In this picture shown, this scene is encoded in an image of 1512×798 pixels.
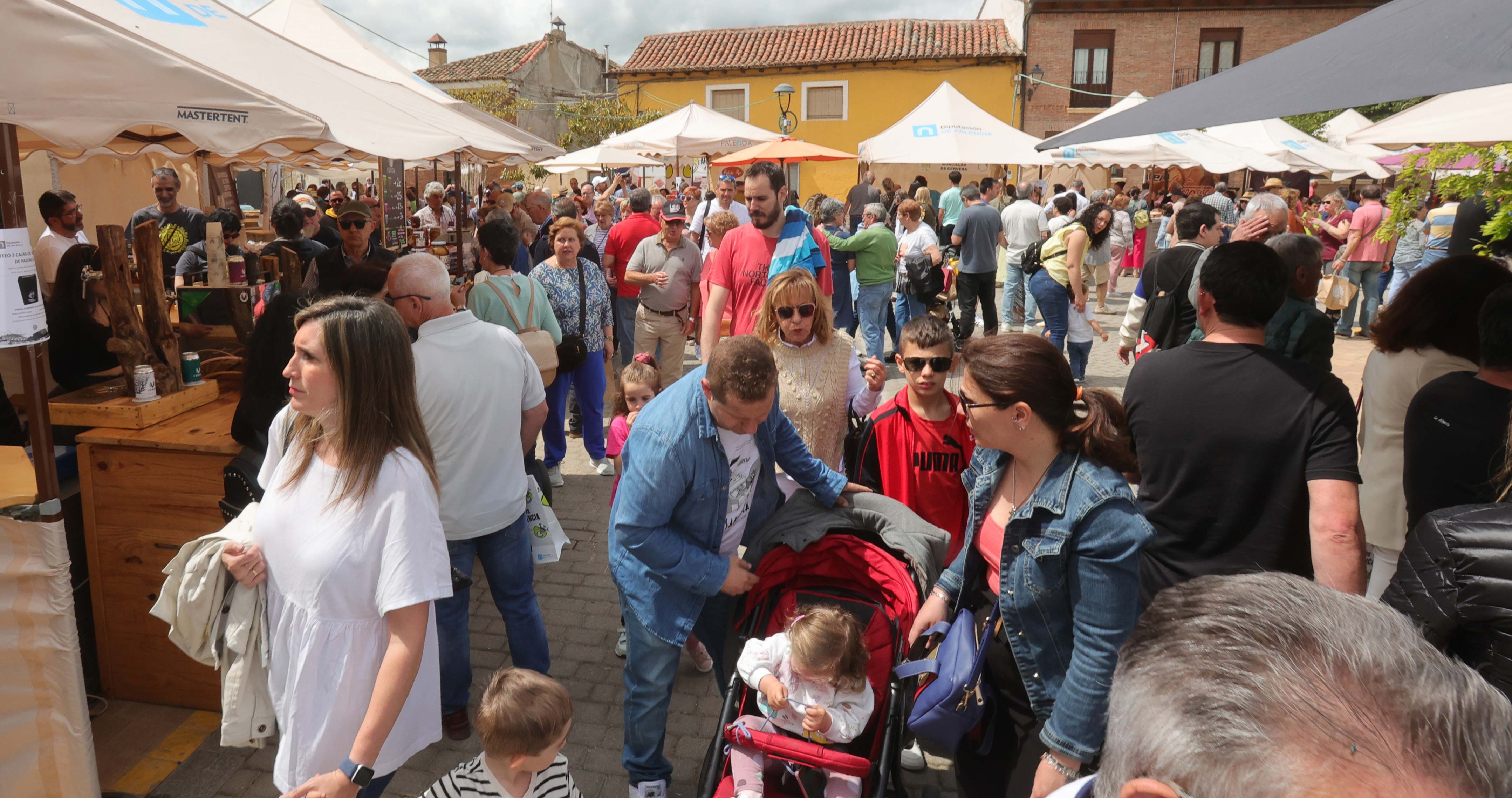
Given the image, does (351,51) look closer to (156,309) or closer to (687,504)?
(156,309)

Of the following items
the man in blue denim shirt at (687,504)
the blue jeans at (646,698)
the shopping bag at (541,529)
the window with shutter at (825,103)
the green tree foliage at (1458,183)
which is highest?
the window with shutter at (825,103)

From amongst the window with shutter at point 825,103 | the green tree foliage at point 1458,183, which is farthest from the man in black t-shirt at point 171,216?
the window with shutter at point 825,103

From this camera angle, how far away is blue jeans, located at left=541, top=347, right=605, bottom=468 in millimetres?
6402

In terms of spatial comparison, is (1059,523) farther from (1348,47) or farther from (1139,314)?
(1139,314)

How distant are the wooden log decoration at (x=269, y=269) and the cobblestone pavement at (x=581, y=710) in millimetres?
2531

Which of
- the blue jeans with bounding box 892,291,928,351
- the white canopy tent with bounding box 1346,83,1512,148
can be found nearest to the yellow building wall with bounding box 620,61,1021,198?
the blue jeans with bounding box 892,291,928,351

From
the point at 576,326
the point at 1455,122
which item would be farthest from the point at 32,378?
the point at 1455,122

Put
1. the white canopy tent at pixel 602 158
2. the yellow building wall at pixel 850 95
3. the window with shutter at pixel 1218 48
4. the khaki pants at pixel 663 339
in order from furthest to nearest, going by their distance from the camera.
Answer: the yellow building wall at pixel 850 95 < the window with shutter at pixel 1218 48 < the white canopy tent at pixel 602 158 < the khaki pants at pixel 663 339

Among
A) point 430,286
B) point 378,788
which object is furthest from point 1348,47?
point 378,788

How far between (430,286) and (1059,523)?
263 cm

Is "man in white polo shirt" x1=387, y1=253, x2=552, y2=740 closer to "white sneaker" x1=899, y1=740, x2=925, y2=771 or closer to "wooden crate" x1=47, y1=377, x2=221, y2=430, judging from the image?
"wooden crate" x1=47, y1=377, x2=221, y2=430

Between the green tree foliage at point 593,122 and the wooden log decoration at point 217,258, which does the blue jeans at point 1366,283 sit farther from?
the green tree foliage at point 593,122

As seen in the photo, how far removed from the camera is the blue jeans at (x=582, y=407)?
640 centimetres

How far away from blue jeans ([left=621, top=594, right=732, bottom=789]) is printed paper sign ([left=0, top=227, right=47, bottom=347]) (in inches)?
75.7
